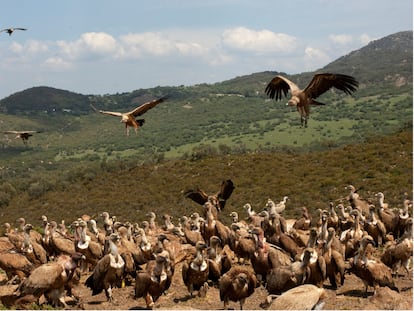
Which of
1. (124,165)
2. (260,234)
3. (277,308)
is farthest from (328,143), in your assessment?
(277,308)

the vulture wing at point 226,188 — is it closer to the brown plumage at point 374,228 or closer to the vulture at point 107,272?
the brown plumage at point 374,228

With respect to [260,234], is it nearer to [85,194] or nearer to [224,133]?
[85,194]

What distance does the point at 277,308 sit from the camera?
27.5ft

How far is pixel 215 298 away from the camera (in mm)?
12125

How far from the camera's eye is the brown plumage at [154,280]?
1110cm

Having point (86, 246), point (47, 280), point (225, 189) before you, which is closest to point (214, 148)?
point (225, 189)

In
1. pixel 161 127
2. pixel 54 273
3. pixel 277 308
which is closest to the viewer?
pixel 277 308

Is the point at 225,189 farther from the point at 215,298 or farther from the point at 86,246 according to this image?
the point at 215,298

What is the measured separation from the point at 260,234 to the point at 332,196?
21.6 m

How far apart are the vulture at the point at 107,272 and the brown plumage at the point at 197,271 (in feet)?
4.40

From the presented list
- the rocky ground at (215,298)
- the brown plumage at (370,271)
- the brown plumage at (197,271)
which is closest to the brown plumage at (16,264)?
the rocky ground at (215,298)

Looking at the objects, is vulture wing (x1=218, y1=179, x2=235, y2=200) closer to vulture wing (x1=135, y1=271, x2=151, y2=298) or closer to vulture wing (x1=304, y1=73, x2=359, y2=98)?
vulture wing (x1=304, y1=73, x2=359, y2=98)

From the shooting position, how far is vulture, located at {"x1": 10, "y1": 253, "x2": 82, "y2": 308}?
10.4 m

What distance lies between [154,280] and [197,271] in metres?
1.06
